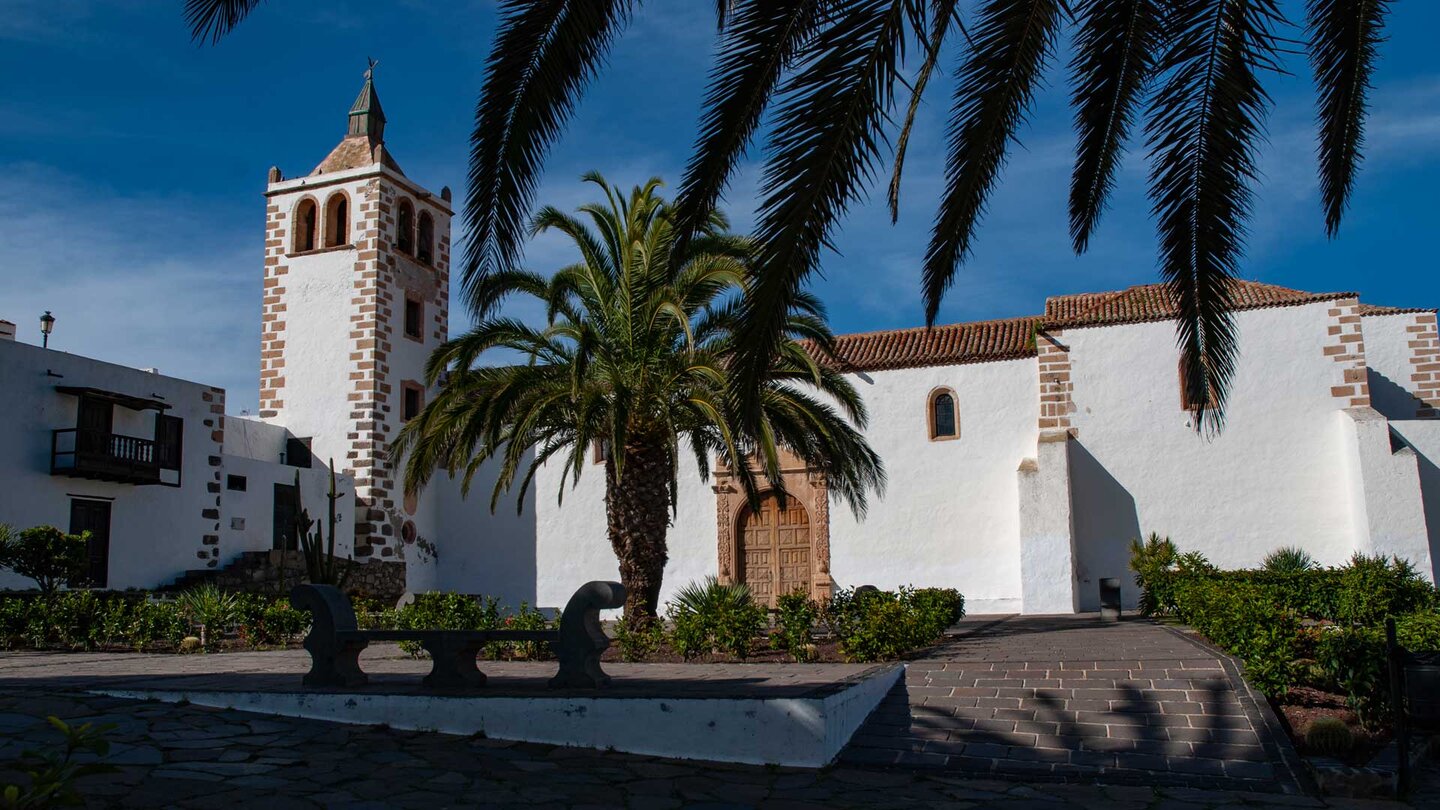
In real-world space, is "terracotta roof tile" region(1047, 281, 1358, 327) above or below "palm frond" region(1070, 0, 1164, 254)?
above

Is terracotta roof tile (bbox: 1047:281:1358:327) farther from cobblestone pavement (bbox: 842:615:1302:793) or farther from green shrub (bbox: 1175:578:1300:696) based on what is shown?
cobblestone pavement (bbox: 842:615:1302:793)

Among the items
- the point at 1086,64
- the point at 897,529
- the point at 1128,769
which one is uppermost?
the point at 1086,64

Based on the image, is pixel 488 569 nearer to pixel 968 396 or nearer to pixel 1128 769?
pixel 968 396

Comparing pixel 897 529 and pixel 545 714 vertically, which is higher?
pixel 897 529

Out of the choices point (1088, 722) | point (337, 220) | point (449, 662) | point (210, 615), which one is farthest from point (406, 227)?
point (1088, 722)

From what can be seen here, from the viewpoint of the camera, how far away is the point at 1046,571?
1872 cm

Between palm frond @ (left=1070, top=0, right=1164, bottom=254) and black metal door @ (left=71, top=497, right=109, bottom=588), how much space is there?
19009mm

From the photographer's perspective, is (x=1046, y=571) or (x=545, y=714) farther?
(x=1046, y=571)

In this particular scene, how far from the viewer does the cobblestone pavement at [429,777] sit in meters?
5.39

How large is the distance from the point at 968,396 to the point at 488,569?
11.7 metres

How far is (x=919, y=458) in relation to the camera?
818 inches

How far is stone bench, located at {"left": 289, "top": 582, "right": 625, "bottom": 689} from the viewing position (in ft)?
24.0

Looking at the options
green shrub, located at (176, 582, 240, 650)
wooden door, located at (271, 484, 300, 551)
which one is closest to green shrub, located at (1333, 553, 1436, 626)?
green shrub, located at (176, 582, 240, 650)

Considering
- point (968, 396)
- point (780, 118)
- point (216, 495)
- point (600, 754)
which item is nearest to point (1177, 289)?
point (780, 118)
